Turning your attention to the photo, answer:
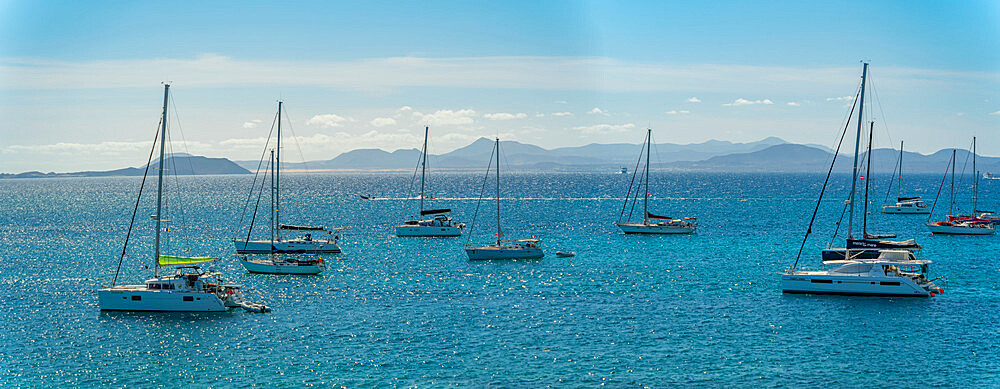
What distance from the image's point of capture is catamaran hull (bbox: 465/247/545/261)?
86.5 m

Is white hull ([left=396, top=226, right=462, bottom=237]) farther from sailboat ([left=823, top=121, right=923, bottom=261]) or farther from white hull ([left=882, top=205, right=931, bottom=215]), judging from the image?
white hull ([left=882, top=205, right=931, bottom=215])

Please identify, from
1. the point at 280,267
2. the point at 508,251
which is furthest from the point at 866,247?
the point at 280,267

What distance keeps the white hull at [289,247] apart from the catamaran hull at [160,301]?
33.6 m

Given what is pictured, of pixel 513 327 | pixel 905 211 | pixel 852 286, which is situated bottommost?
pixel 513 327

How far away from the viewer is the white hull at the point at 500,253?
86.5 metres

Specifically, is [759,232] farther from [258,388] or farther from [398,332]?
[258,388]

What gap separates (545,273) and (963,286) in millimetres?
33716

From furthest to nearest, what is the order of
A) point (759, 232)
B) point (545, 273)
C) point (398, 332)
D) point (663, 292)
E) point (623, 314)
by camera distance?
1. point (759, 232)
2. point (545, 273)
3. point (663, 292)
4. point (623, 314)
5. point (398, 332)

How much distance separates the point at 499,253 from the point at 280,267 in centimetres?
2159

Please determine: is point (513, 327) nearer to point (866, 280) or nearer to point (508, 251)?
point (866, 280)

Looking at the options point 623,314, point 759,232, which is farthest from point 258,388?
point 759,232

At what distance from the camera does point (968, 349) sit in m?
49.8

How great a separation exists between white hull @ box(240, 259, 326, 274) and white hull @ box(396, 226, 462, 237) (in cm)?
3420

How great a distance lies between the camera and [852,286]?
6531 cm
